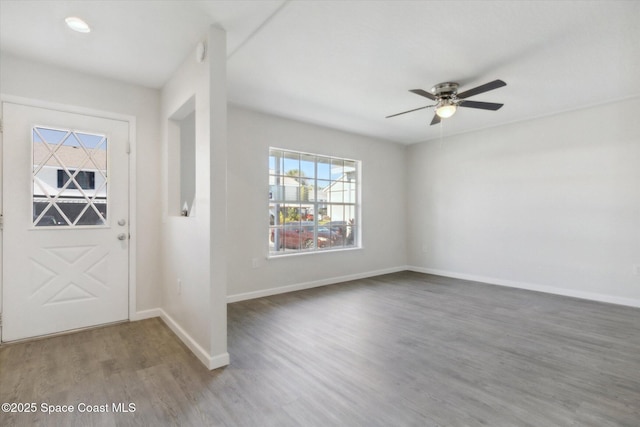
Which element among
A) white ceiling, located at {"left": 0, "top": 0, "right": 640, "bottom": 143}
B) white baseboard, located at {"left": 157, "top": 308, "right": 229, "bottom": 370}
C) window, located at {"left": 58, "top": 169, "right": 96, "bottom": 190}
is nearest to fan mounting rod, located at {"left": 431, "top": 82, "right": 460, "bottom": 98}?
white ceiling, located at {"left": 0, "top": 0, "right": 640, "bottom": 143}

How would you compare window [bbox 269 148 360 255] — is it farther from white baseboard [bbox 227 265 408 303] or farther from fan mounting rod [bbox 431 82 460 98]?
fan mounting rod [bbox 431 82 460 98]

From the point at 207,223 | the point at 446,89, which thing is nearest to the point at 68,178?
the point at 207,223

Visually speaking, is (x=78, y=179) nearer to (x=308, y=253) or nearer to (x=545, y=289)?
(x=308, y=253)

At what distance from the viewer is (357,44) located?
2660 millimetres

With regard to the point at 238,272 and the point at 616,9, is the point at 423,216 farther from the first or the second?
the point at 616,9

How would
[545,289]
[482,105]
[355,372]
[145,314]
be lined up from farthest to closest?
[545,289] < [145,314] < [482,105] < [355,372]

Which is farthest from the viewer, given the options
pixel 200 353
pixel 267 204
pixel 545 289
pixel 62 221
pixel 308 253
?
pixel 308 253

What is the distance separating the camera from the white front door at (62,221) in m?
2.78

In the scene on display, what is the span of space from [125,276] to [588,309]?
5.53 meters

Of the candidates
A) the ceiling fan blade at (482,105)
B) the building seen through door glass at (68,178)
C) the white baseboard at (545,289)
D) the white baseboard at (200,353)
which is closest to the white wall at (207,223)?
the white baseboard at (200,353)

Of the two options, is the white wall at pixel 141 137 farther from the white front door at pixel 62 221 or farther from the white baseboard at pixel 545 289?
the white baseboard at pixel 545 289

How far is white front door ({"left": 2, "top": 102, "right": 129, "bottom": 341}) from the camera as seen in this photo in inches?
109

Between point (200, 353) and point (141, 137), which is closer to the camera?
point (200, 353)

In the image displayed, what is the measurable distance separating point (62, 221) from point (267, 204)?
2.32 m
